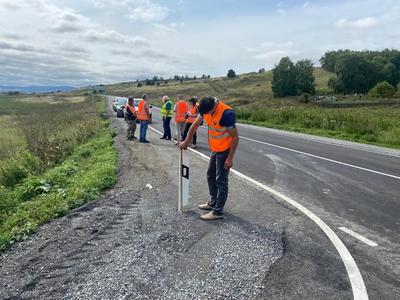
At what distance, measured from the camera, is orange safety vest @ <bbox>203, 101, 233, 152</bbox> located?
615 cm

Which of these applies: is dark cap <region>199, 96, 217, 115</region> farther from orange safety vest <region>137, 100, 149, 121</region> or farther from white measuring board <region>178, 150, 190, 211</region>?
orange safety vest <region>137, 100, 149, 121</region>

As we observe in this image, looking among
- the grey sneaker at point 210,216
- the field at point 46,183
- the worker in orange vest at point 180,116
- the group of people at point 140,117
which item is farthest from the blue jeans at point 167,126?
the grey sneaker at point 210,216

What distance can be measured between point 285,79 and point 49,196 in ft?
249

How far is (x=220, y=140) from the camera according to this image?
248 inches

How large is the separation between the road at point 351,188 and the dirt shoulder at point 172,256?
16.8 inches

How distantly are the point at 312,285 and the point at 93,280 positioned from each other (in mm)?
2262

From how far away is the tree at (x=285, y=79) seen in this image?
79.6 meters

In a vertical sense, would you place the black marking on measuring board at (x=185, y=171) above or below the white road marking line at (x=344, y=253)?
above

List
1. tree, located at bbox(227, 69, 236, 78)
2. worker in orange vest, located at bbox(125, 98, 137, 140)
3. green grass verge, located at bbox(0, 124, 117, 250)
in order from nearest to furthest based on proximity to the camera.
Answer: green grass verge, located at bbox(0, 124, 117, 250)
worker in orange vest, located at bbox(125, 98, 137, 140)
tree, located at bbox(227, 69, 236, 78)

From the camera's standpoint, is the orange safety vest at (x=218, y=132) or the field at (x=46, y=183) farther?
the field at (x=46, y=183)

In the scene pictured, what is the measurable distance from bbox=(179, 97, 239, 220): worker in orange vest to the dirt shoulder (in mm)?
312

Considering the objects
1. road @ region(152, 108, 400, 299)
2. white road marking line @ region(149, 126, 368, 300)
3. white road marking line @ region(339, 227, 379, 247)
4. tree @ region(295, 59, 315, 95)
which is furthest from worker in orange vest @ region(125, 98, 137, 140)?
tree @ region(295, 59, 315, 95)

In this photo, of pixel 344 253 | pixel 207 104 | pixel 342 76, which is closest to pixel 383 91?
pixel 342 76

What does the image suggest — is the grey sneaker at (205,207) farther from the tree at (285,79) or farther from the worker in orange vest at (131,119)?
the tree at (285,79)
